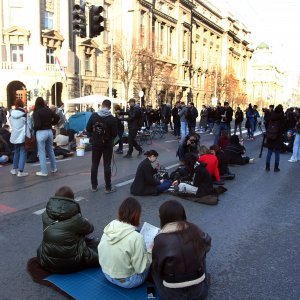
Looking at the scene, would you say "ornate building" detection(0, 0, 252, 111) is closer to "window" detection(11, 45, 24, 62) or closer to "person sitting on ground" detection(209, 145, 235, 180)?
"window" detection(11, 45, 24, 62)

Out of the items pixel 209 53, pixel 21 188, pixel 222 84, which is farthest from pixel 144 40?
pixel 21 188

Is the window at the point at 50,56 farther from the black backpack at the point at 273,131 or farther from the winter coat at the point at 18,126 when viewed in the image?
the black backpack at the point at 273,131

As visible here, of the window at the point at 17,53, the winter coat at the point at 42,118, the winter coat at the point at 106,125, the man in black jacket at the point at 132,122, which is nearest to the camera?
the winter coat at the point at 106,125

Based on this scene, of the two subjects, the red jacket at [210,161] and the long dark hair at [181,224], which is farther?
the red jacket at [210,161]

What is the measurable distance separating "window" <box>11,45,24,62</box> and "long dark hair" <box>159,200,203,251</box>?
40.3 meters

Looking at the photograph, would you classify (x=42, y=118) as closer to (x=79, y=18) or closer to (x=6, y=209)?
(x=6, y=209)

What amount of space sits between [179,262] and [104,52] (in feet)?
156

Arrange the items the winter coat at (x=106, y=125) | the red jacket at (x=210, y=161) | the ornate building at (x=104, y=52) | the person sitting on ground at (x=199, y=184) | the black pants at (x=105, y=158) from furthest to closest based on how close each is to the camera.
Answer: the ornate building at (x=104, y=52) < the red jacket at (x=210, y=161) < the black pants at (x=105, y=158) < the winter coat at (x=106, y=125) < the person sitting on ground at (x=199, y=184)

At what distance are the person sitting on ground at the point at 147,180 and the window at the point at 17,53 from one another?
36.1m

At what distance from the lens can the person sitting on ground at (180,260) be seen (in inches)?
126

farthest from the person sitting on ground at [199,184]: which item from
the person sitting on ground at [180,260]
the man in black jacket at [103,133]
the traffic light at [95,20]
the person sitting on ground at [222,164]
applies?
the traffic light at [95,20]

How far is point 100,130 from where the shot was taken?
8.05 metres

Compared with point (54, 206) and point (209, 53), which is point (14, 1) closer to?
point (54, 206)

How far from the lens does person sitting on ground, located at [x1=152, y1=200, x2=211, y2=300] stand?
3205 mm
